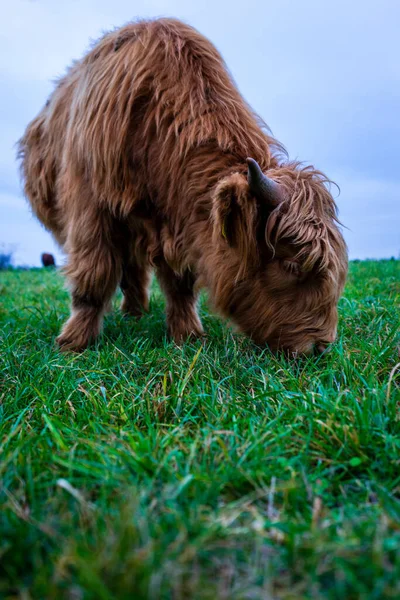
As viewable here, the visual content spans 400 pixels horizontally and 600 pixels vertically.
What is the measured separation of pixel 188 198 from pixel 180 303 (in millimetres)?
1084

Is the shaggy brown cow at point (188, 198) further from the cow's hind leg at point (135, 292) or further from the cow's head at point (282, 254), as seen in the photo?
the cow's hind leg at point (135, 292)

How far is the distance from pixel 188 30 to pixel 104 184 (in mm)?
Answer: 1255

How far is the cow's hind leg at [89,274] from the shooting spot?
3471 mm

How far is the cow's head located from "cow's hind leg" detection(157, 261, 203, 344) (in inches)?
36.8

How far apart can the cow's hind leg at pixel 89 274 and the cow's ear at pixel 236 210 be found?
3.08 feet

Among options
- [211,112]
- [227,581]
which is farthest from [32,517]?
[211,112]

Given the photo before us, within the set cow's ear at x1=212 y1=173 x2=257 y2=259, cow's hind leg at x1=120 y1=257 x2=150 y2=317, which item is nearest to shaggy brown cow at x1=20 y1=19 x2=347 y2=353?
cow's ear at x1=212 y1=173 x2=257 y2=259

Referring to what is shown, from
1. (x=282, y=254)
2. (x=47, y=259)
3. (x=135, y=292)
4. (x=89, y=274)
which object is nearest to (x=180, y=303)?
(x=89, y=274)

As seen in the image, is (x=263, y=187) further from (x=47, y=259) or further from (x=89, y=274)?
(x=47, y=259)

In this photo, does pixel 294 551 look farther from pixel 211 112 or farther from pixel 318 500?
pixel 211 112

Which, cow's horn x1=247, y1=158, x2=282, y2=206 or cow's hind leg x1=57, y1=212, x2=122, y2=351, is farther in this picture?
cow's hind leg x1=57, y1=212, x2=122, y2=351

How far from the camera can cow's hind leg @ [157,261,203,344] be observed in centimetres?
394

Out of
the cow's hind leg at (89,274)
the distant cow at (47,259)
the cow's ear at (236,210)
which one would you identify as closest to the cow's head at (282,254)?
the cow's ear at (236,210)

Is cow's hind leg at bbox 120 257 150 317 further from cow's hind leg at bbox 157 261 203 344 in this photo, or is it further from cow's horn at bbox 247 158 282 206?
cow's horn at bbox 247 158 282 206
